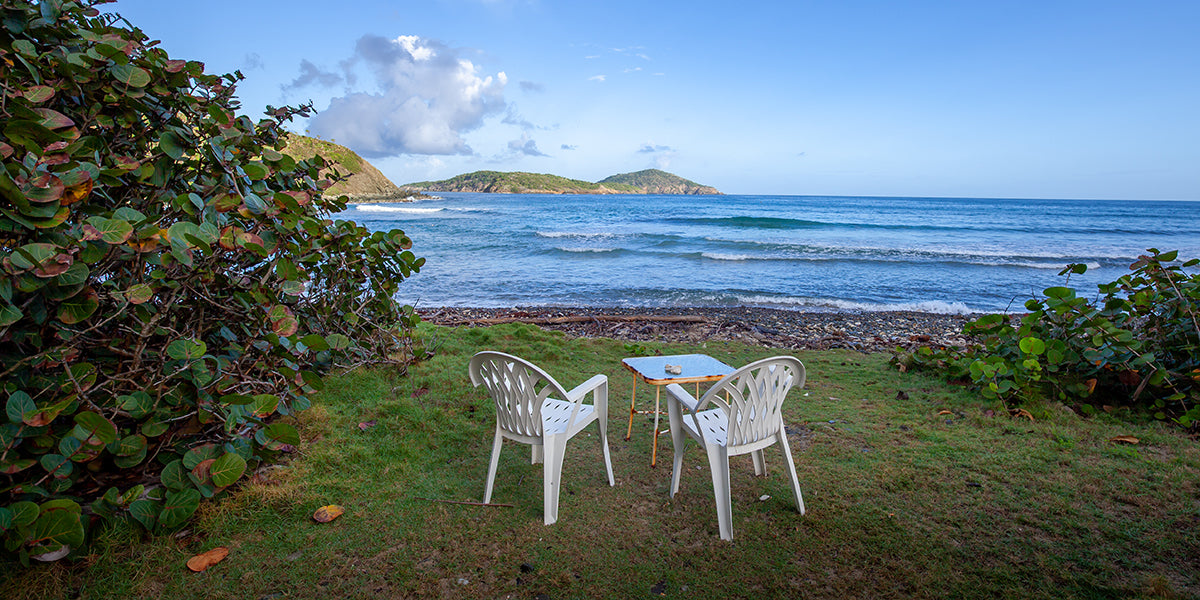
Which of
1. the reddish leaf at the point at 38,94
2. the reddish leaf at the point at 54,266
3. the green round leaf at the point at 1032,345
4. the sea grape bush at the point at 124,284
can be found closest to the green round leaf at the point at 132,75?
the sea grape bush at the point at 124,284

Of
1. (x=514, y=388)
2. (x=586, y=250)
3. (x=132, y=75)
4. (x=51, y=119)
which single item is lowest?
(x=586, y=250)

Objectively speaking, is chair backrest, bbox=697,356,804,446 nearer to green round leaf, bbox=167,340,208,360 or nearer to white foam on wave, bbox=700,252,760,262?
green round leaf, bbox=167,340,208,360

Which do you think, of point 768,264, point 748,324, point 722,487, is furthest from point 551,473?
point 768,264

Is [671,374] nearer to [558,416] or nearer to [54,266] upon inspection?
[558,416]

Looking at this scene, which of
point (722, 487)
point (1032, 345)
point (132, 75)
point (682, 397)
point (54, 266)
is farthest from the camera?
point (1032, 345)

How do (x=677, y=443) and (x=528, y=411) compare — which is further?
(x=677, y=443)

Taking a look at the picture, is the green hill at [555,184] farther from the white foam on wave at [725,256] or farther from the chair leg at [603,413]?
the chair leg at [603,413]

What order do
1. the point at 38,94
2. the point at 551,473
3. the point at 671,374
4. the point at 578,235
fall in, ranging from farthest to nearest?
1. the point at 578,235
2. the point at 671,374
3. the point at 551,473
4. the point at 38,94

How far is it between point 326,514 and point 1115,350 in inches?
223

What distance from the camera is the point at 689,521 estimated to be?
119 inches

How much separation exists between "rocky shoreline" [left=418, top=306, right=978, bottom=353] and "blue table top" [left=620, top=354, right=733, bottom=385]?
342 centimetres

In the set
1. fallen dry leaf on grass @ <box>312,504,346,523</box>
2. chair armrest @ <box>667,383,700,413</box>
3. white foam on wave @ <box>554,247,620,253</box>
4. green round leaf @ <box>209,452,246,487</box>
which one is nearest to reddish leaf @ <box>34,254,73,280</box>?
green round leaf @ <box>209,452,246,487</box>

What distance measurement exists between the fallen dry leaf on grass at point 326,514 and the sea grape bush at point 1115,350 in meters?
4.85

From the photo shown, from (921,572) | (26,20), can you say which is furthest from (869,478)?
(26,20)
